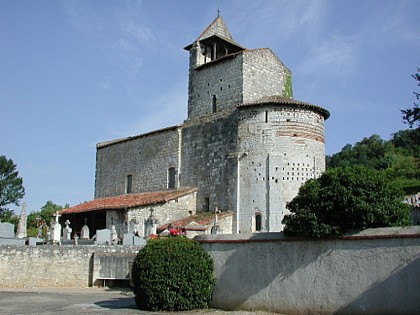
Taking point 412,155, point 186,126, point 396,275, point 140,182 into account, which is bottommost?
point 396,275

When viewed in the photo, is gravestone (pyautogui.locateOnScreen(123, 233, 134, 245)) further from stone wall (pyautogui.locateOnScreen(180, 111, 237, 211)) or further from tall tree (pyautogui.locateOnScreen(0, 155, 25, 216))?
tall tree (pyautogui.locateOnScreen(0, 155, 25, 216))

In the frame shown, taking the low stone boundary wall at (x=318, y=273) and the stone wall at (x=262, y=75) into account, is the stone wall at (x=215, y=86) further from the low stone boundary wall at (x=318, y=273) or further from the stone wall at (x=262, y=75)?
the low stone boundary wall at (x=318, y=273)

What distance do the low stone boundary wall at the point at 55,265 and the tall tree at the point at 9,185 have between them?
163 ft

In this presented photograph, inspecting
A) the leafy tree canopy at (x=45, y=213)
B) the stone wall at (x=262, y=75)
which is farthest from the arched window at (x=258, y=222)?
the leafy tree canopy at (x=45, y=213)

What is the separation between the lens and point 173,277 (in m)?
12.9

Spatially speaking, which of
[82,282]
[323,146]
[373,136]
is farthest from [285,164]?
[373,136]

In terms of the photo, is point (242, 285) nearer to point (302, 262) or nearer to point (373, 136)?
point (302, 262)

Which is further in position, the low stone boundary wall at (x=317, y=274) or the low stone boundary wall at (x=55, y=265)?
the low stone boundary wall at (x=55, y=265)

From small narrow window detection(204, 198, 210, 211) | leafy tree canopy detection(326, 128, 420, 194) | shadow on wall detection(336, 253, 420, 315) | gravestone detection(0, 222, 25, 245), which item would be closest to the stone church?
small narrow window detection(204, 198, 210, 211)

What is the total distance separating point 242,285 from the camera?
12.9 metres

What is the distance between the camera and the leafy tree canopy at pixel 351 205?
11141 millimetres

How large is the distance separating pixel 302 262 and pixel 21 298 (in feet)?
35.8

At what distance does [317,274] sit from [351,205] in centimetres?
188

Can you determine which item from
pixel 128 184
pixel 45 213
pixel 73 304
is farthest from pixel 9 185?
pixel 73 304
